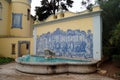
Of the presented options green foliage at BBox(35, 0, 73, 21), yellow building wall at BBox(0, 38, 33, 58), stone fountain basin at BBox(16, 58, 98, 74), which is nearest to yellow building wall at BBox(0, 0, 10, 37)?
yellow building wall at BBox(0, 38, 33, 58)

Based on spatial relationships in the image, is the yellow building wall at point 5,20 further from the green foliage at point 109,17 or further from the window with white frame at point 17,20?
the green foliage at point 109,17

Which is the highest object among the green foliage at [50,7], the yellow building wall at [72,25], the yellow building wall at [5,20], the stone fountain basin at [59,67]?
the green foliage at [50,7]

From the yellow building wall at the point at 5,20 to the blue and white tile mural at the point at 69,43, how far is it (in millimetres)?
5864

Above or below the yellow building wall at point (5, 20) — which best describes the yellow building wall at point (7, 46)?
below

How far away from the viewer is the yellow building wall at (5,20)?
20984 millimetres

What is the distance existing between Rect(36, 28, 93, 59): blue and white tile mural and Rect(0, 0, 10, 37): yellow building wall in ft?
19.2

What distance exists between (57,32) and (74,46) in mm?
2627

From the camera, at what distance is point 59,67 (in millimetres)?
11188

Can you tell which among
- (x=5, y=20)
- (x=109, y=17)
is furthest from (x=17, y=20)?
(x=109, y=17)

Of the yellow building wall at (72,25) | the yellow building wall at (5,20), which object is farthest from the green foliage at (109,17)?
→ the yellow building wall at (5,20)

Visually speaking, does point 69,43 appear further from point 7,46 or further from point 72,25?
point 7,46

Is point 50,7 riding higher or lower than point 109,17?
higher

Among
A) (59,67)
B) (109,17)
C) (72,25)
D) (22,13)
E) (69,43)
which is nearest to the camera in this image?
(59,67)

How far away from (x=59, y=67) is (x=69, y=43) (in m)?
3.83
